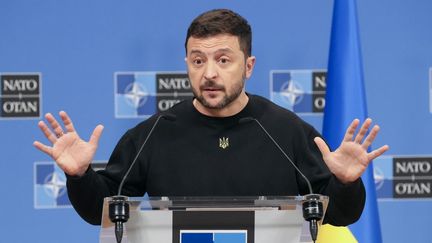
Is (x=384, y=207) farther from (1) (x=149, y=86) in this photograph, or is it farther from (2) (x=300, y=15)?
(1) (x=149, y=86)

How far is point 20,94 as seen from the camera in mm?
3838

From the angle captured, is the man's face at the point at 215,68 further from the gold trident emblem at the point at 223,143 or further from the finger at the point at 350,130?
the finger at the point at 350,130

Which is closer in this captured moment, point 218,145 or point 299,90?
point 218,145

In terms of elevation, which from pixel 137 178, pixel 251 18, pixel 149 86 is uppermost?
pixel 251 18

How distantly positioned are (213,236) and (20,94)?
214cm

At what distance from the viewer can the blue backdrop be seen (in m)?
3.75

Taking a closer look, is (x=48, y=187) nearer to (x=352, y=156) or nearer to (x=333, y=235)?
(x=333, y=235)

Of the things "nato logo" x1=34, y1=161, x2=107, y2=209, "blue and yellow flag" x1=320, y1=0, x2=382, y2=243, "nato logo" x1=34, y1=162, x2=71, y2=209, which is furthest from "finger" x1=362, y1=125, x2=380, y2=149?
"nato logo" x1=34, y1=162, x2=71, y2=209

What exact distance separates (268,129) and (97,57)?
1.48 meters

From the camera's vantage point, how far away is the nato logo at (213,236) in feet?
6.39

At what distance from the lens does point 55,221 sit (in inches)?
151

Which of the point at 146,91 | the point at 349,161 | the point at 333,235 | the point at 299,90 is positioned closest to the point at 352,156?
the point at 349,161

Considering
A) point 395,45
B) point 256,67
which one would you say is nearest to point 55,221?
point 256,67

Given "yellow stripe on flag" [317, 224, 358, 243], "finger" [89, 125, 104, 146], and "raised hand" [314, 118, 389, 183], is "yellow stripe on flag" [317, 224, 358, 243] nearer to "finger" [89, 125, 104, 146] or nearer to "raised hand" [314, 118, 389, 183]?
"raised hand" [314, 118, 389, 183]
